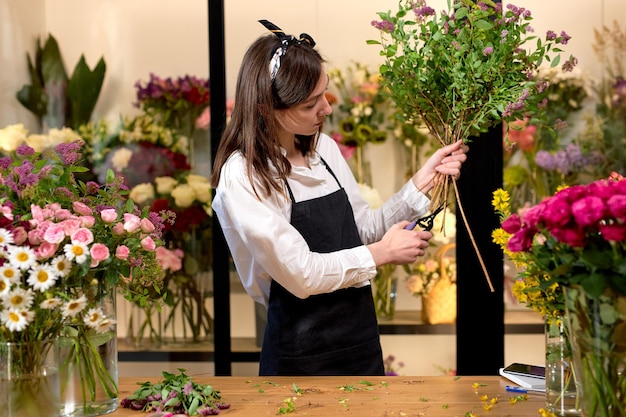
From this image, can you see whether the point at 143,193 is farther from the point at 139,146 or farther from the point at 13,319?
the point at 13,319

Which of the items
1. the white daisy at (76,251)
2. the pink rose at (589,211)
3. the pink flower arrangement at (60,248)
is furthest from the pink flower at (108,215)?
the pink rose at (589,211)

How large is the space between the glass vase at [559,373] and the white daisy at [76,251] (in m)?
0.88

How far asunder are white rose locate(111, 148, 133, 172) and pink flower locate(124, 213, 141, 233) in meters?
1.69

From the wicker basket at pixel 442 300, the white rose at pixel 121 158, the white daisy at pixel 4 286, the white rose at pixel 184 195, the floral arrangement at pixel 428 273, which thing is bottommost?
the wicker basket at pixel 442 300

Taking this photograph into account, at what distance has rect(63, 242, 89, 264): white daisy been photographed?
151cm

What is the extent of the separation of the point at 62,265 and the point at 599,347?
3.09ft

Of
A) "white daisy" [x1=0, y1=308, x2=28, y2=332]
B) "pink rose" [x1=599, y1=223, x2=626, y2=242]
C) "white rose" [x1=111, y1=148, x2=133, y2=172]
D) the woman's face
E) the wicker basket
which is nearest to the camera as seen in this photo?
"pink rose" [x1=599, y1=223, x2=626, y2=242]

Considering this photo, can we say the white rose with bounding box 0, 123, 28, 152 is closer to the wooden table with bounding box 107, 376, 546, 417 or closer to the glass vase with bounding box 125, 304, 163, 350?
the glass vase with bounding box 125, 304, 163, 350

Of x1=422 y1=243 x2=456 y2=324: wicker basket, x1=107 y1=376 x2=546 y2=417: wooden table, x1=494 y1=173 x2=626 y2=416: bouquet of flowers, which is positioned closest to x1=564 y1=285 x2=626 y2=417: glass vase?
x1=494 y1=173 x2=626 y2=416: bouquet of flowers

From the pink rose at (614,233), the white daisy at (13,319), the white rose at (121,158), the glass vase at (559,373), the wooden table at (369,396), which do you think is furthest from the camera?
the white rose at (121,158)

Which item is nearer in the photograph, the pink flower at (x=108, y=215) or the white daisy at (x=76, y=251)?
the white daisy at (x=76, y=251)

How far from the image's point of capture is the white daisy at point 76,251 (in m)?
1.51

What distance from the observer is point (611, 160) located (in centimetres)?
312

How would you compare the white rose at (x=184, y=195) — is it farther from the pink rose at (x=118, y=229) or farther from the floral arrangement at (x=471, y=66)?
the pink rose at (x=118, y=229)
